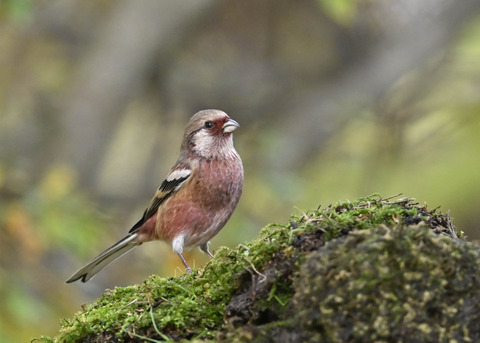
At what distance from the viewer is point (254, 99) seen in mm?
12875

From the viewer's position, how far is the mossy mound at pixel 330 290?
105 inches

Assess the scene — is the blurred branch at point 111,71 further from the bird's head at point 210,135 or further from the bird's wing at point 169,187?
the bird's head at point 210,135

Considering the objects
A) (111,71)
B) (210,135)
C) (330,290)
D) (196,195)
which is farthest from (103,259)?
(111,71)

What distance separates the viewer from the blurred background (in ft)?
37.2

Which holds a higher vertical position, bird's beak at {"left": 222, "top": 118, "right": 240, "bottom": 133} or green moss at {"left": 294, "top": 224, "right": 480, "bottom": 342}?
bird's beak at {"left": 222, "top": 118, "right": 240, "bottom": 133}

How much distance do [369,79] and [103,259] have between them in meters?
Answer: 7.68

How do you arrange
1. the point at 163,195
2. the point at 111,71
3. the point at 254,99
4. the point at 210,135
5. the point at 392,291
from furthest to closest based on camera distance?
1. the point at 254,99
2. the point at 111,71
3. the point at 163,195
4. the point at 210,135
5. the point at 392,291

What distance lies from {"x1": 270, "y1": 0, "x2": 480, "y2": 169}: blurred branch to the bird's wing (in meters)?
5.68

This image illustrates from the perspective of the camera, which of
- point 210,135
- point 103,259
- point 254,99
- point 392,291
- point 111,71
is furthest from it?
point 254,99

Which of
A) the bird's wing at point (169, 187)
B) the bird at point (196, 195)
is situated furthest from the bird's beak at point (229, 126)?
the bird's wing at point (169, 187)

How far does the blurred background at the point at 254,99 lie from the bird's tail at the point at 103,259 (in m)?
2.99

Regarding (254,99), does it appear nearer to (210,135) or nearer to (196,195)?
(210,135)

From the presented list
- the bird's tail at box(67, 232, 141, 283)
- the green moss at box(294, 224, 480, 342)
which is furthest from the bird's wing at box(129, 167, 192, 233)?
the green moss at box(294, 224, 480, 342)

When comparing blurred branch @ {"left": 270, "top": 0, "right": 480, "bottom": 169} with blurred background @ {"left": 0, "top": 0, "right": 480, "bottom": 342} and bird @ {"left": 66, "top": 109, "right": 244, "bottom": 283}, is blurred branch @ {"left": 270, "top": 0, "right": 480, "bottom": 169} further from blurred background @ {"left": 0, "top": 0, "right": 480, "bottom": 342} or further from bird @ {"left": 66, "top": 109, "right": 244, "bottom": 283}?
bird @ {"left": 66, "top": 109, "right": 244, "bottom": 283}
